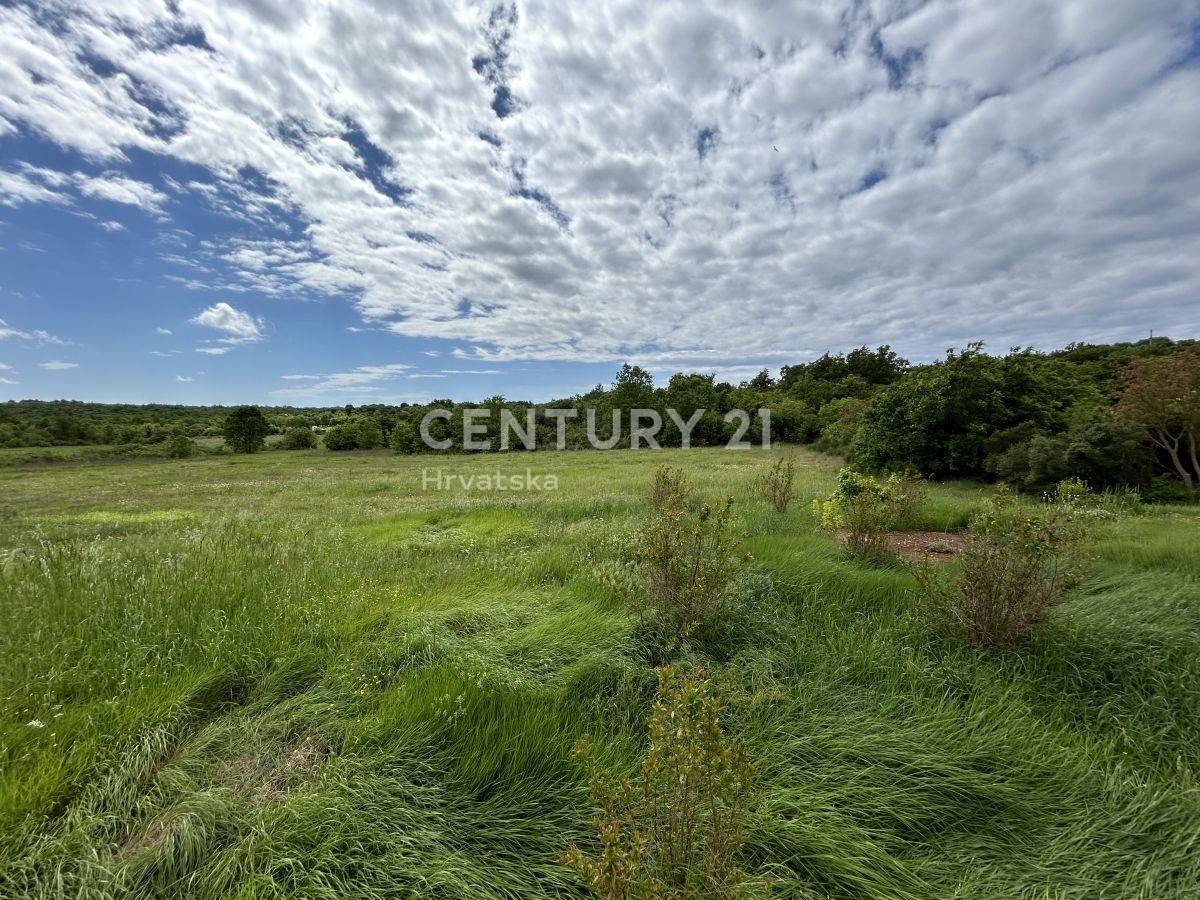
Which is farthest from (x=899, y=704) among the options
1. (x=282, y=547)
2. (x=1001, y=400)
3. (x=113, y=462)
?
(x=113, y=462)

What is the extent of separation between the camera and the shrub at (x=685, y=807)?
1777 mm

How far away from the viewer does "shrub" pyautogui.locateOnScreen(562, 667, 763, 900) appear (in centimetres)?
178

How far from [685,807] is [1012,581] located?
3.95m

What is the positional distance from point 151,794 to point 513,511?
918 cm

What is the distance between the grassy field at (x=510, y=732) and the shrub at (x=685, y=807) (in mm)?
500

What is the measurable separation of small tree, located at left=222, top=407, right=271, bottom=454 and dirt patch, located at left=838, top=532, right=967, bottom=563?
6952cm

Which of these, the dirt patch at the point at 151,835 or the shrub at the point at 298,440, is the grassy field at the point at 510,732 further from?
the shrub at the point at 298,440

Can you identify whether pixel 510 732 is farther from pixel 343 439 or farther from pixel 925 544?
pixel 343 439

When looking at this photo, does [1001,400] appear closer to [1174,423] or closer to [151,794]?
[1174,423]

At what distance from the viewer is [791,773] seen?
282cm

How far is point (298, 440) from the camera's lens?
63.1 meters

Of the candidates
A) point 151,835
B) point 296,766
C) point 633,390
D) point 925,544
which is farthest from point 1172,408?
point 633,390

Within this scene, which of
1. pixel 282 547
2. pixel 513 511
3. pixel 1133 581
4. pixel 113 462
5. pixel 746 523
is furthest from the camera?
pixel 113 462

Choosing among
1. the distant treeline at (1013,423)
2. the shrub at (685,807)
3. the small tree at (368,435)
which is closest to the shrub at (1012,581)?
the shrub at (685,807)
